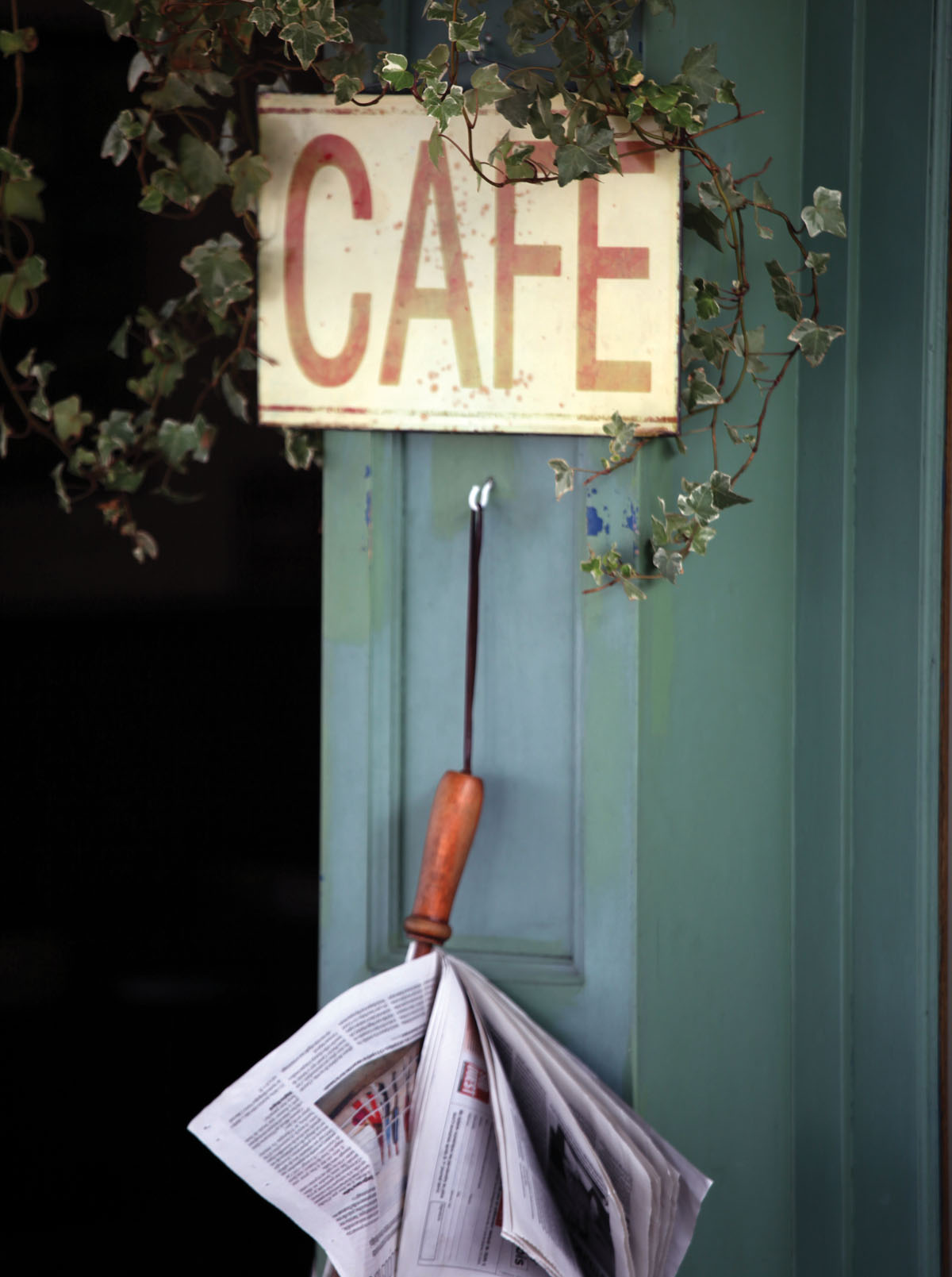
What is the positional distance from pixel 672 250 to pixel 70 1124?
1.25 meters

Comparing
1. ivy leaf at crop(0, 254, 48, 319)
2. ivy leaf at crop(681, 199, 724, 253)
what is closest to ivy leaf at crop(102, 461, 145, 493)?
ivy leaf at crop(0, 254, 48, 319)

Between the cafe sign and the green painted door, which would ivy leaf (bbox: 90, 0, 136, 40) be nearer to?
the cafe sign

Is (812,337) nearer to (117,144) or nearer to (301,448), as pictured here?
(301,448)

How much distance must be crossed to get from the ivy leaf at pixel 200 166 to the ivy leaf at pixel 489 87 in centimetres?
28

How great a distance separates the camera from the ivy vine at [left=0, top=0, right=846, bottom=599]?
31.8 inches

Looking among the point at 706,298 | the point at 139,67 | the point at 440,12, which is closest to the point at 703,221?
the point at 706,298

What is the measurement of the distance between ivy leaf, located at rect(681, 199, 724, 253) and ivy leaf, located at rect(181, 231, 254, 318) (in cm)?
38

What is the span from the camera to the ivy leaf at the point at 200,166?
939 millimetres

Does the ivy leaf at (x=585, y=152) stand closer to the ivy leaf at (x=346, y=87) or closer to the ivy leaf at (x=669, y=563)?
the ivy leaf at (x=346, y=87)

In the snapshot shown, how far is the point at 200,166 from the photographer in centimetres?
94

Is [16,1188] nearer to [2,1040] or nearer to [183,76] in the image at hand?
[2,1040]

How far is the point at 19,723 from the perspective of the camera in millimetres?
1365

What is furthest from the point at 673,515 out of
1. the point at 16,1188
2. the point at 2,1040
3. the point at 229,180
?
the point at 16,1188

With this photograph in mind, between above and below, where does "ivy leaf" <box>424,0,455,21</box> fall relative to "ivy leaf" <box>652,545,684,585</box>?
above
